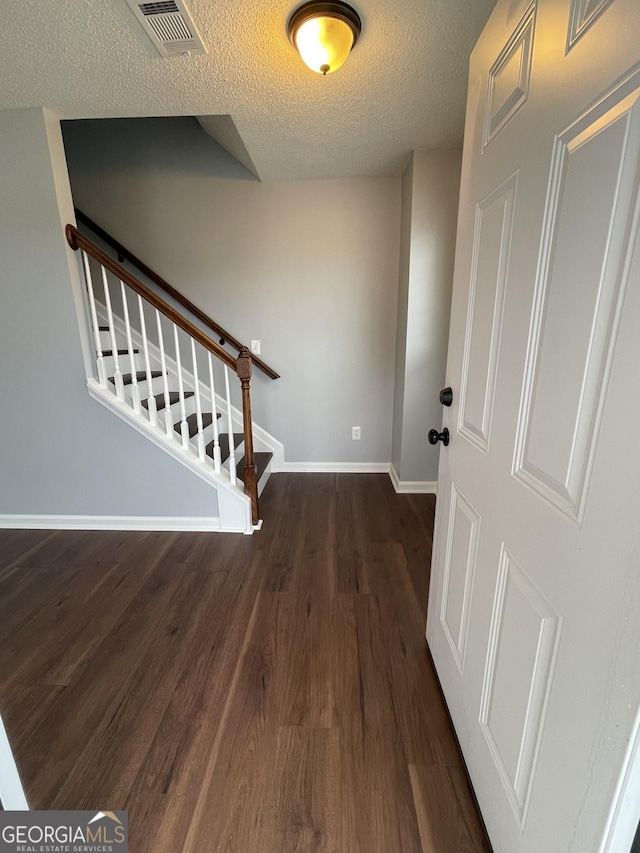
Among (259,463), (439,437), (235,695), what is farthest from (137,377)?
(439,437)

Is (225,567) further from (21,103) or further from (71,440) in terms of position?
(21,103)

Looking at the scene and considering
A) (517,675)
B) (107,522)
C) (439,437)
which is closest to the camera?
(517,675)

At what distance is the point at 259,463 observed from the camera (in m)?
2.90

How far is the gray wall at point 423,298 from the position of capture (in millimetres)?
2357

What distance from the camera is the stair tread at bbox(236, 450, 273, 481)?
266 cm

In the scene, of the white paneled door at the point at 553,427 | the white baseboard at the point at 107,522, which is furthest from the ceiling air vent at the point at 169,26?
the white baseboard at the point at 107,522

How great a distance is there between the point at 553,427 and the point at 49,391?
2.62 meters

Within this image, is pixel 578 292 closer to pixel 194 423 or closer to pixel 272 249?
pixel 194 423

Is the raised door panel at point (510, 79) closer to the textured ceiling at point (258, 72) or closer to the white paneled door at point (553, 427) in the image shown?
the white paneled door at point (553, 427)

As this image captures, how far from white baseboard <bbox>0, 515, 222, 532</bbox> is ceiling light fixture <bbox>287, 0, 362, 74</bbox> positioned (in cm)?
237

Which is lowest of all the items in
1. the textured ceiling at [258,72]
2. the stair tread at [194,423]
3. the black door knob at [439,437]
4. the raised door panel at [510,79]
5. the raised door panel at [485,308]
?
the stair tread at [194,423]

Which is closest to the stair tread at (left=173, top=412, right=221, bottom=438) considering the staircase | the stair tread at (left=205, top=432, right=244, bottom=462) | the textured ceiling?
the staircase

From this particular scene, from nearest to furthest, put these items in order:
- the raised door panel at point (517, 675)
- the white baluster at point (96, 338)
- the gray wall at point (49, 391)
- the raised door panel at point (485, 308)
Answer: the raised door panel at point (517, 675) < the raised door panel at point (485, 308) < the gray wall at point (49, 391) < the white baluster at point (96, 338)

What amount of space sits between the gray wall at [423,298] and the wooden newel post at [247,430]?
120 centimetres
